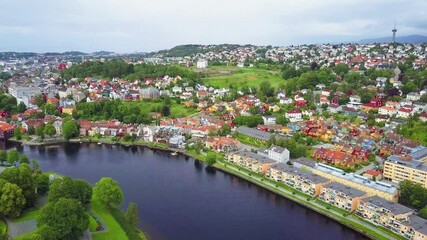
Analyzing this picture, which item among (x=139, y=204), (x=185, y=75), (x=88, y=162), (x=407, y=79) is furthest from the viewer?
(x=185, y=75)

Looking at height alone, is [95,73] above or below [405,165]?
above

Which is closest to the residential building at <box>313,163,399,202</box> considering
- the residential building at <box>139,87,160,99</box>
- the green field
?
the residential building at <box>139,87,160,99</box>

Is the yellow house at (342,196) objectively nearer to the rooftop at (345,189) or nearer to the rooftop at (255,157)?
the rooftop at (345,189)

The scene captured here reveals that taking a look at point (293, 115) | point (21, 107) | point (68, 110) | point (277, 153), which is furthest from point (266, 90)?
point (21, 107)

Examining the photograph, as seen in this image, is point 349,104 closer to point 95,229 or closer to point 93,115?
point 93,115

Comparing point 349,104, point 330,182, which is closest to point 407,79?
point 349,104

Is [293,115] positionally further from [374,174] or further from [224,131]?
[374,174]
